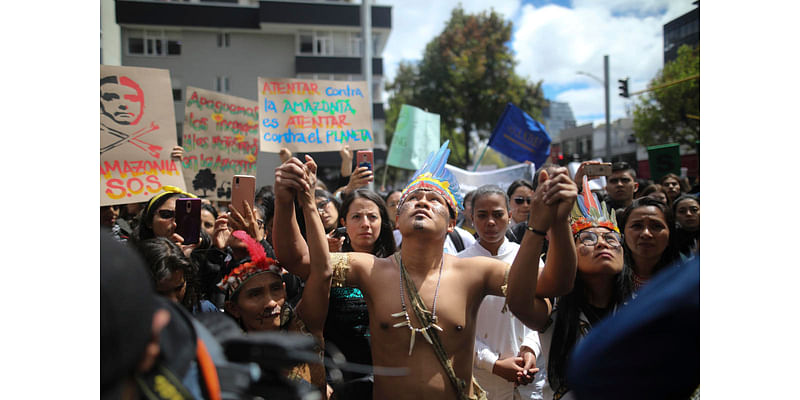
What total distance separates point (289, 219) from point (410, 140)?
5752mm

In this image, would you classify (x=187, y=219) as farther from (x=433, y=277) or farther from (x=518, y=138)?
(x=518, y=138)

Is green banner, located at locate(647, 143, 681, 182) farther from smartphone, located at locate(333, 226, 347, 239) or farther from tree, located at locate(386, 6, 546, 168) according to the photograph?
tree, located at locate(386, 6, 546, 168)

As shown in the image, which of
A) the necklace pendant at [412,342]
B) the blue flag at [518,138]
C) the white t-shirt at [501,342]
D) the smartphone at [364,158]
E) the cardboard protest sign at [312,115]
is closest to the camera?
the necklace pendant at [412,342]

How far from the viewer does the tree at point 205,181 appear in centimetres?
539

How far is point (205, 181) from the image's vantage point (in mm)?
5461

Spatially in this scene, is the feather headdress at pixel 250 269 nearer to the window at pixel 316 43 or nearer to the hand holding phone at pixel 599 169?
the hand holding phone at pixel 599 169

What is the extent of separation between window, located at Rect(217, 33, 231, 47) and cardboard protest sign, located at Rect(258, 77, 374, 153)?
80.0 feet

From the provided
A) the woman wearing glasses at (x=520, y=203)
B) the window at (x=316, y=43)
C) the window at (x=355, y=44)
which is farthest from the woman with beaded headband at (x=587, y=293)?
the window at (x=355, y=44)

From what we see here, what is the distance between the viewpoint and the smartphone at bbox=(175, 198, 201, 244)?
123 inches

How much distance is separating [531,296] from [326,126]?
4.02 metres

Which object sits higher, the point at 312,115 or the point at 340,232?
the point at 312,115

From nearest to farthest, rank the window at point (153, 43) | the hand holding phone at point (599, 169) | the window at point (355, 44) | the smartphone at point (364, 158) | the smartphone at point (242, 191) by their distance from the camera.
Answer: the hand holding phone at point (599, 169), the smartphone at point (242, 191), the smartphone at point (364, 158), the window at point (153, 43), the window at point (355, 44)

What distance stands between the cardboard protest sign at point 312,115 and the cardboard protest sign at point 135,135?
1.23 meters

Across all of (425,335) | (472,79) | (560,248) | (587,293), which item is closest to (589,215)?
(587,293)
